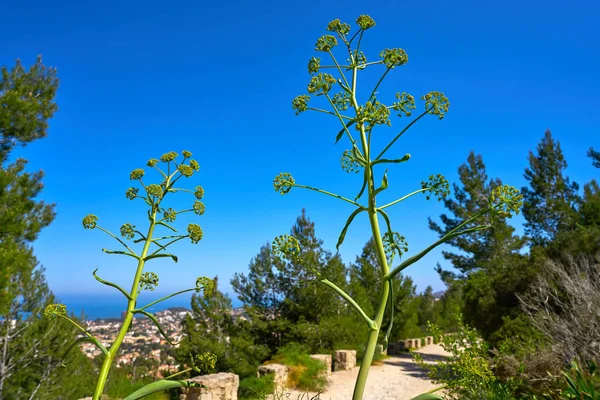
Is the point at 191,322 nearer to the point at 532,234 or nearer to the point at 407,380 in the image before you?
the point at 407,380

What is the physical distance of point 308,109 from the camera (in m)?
1.48

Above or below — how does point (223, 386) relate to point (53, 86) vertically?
below

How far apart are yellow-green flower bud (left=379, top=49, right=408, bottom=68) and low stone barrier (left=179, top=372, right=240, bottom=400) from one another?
7.26m

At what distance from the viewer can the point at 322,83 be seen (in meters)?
1.44

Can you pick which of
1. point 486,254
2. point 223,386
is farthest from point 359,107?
point 486,254

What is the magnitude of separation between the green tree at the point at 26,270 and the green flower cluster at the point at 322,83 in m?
7.01

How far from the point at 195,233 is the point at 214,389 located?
681cm

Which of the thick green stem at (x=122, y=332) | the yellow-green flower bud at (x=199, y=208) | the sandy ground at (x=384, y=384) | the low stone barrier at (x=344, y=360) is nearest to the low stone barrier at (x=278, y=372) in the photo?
the sandy ground at (x=384, y=384)

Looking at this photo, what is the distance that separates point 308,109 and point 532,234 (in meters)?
22.2

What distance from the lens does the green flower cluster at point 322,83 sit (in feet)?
4.71

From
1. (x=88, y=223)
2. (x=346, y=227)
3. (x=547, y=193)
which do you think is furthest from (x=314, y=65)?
(x=547, y=193)

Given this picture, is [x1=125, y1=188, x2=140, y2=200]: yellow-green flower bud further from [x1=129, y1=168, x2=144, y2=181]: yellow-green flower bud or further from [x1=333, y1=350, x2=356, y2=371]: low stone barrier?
[x1=333, y1=350, x2=356, y2=371]: low stone barrier

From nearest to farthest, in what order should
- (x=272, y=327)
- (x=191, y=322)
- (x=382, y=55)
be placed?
1. (x=382, y=55)
2. (x=191, y=322)
3. (x=272, y=327)

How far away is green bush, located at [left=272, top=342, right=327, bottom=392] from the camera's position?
988 cm
